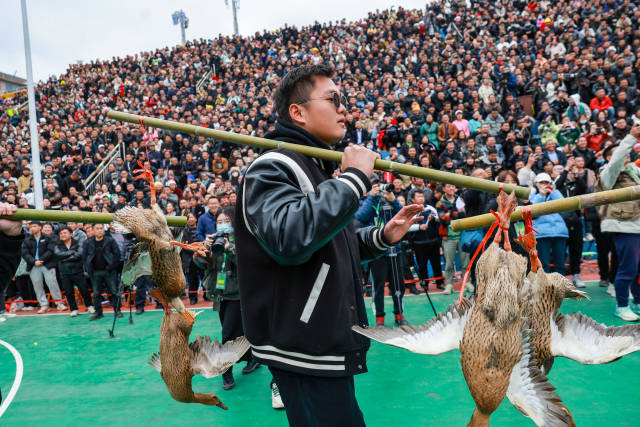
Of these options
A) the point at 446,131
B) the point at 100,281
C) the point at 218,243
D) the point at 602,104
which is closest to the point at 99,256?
the point at 100,281

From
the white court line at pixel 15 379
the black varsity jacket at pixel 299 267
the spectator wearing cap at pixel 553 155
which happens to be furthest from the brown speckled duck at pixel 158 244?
the spectator wearing cap at pixel 553 155

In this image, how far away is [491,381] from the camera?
4.12 feet

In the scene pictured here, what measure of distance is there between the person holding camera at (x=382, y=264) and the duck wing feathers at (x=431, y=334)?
4.18 meters

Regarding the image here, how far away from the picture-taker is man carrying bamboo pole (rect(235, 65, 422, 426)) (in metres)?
1.36

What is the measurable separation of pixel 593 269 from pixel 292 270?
8.57 metres

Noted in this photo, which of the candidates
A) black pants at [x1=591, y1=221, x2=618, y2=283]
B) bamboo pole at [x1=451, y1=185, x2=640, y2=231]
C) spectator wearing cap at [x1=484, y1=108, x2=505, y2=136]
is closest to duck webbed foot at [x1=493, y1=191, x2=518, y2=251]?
bamboo pole at [x1=451, y1=185, x2=640, y2=231]

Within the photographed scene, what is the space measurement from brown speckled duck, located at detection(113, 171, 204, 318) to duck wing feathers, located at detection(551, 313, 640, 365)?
61.3 inches

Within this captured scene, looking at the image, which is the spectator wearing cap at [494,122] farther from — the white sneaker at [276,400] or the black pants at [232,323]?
the white sneaker at [276,400]

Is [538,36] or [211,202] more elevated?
[538,36]

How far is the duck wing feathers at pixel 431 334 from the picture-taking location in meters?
1.37

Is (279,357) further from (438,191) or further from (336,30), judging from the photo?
(336,30)

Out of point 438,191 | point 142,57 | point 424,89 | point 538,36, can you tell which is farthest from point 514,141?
point 142,57

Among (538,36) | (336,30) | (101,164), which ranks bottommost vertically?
(101,164)

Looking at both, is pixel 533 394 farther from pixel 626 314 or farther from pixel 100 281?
pixel 100 281
